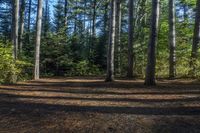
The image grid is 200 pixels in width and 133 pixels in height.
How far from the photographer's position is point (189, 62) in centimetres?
2050

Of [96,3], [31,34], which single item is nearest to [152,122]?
[31,34]

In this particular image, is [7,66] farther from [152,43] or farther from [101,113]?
[101,113]

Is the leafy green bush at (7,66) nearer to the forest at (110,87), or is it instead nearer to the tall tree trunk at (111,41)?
the forest at (110,87)

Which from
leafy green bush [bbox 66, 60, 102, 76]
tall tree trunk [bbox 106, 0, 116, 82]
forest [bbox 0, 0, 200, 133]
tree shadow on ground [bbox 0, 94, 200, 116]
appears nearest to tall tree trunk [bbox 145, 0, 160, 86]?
forest [bbox 0, 0, 200, 133]

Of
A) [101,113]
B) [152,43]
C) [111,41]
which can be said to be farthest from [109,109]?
[111,41]

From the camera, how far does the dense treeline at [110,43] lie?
18766 millimetres

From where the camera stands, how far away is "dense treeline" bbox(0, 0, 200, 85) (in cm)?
1877

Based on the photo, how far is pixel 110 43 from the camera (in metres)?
18.3

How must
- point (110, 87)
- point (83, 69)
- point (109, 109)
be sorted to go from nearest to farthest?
point (109, 109) < point (110, 87) < point (83, 69)

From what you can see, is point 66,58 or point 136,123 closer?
point 136,123

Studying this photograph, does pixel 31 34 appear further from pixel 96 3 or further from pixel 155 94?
pixel 155 94

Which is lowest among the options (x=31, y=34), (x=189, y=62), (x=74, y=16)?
(x=189, y=62)

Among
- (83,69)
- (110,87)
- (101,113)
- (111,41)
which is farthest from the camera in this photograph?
(83,69)

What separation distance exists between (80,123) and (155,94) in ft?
16.3
